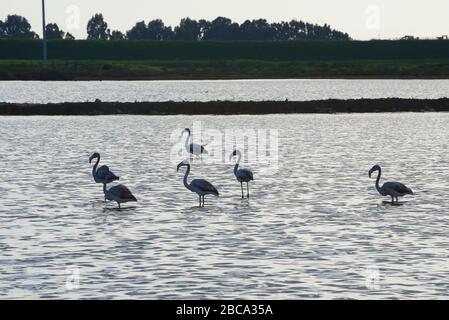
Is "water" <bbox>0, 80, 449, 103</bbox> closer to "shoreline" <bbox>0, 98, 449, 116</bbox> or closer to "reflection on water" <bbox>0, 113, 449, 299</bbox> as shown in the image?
"shoreline" <bbox>0, 98, 449, 116</bbox>

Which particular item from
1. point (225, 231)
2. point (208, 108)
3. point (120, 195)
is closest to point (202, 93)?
point (208, 108)

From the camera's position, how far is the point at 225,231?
1004 inches

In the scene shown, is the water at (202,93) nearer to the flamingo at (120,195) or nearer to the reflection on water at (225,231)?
the reflection on water at (225,231)

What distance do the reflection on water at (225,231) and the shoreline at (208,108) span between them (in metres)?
32.8

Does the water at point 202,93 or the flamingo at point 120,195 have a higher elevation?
the flamingo at point 120,195

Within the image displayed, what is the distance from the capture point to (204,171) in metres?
42.2

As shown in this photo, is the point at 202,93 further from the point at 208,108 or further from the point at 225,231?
the point at 225,231

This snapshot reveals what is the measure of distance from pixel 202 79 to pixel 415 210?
16741 cm

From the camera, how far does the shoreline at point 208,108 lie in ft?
272

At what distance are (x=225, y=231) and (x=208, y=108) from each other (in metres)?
58.2

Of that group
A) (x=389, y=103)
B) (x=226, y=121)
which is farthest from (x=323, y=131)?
(x=389, y=103)

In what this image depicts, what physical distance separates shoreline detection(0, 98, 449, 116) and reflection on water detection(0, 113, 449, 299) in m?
32.8

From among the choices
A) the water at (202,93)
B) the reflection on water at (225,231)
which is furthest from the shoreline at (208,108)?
the reflection on water at (225,231)
